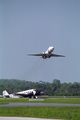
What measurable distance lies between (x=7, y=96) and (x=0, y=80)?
3322 inches

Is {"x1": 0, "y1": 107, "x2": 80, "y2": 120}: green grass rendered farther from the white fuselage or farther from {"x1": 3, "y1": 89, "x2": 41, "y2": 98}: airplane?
{"x1": 3, "y1": 89, "x2": 41, "y2": 98}: airplane

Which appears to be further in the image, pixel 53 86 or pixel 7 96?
pixel 53 86

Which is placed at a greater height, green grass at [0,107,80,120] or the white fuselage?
the white fuselage

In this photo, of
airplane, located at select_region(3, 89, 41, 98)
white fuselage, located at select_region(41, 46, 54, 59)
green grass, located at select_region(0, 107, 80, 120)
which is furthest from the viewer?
airplane, located at select_region(3, 89, 41, 98)

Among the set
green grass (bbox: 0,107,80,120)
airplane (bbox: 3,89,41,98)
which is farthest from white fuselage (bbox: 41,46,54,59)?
airplane (bbox: 3,89,41,98)

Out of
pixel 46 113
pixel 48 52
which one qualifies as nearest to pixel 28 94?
pixel 48 52

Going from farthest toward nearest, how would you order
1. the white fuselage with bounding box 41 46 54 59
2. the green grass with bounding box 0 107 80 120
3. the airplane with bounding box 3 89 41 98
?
the airplane with bounding box 3 89 41 98, the white fuselage with bounding box 41 46 54 59, the green grass with bounding box 0 107 80 120

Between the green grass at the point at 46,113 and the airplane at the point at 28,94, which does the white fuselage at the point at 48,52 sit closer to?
the green grass at the point at 46,113

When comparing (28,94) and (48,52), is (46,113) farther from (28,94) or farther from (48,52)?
(28,94)

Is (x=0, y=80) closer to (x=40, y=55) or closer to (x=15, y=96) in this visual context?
(x=15, y=96)

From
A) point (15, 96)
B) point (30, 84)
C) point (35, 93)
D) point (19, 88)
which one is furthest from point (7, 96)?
point (30, 84)

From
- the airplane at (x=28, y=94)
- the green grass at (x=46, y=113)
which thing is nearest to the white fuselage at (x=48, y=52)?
the green grass at (x=46, y=113)

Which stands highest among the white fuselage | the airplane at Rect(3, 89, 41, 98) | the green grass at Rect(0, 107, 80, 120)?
the white fuselage

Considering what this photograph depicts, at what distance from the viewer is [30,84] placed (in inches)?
6713
